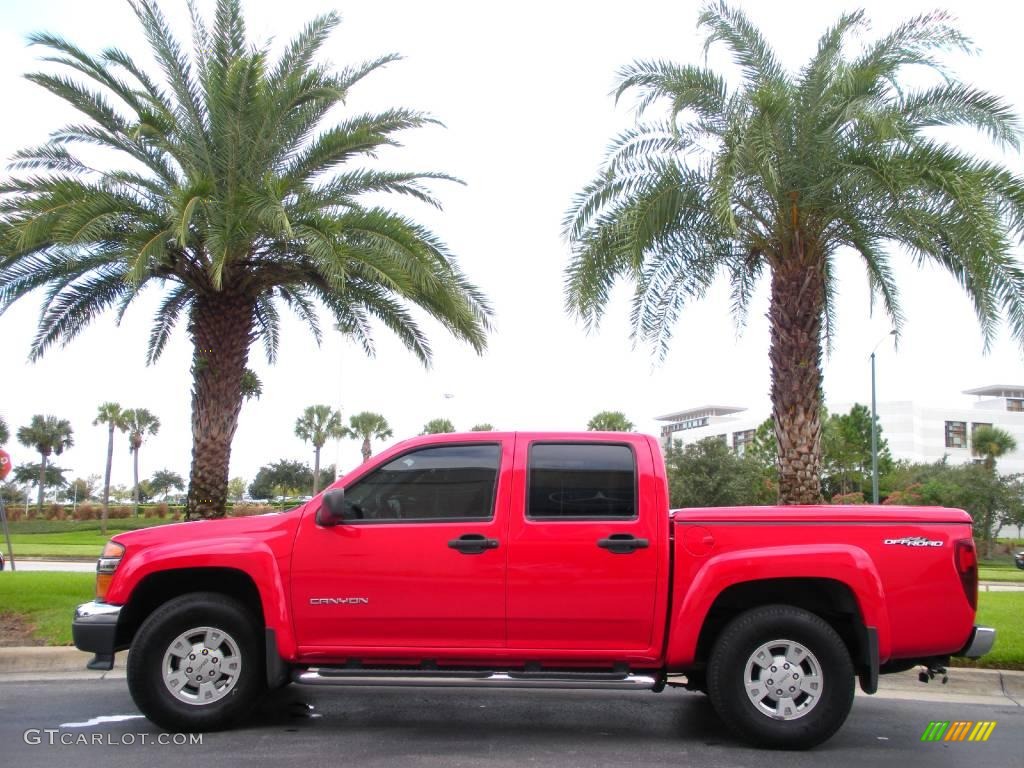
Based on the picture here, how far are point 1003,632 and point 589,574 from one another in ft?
19.2

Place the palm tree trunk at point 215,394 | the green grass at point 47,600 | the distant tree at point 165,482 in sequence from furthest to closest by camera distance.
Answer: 1. the distant tree at point 165,482
2. the palm tree trunk at point 215,394
3. the green grass at point 47,600

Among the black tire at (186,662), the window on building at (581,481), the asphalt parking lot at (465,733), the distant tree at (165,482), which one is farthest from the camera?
the distant tree at (165,482)

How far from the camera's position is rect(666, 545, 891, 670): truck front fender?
224 inches

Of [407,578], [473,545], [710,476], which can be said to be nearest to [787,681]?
[473,545]

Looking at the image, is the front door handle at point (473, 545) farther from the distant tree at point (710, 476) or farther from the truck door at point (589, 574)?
the distant tree at point (710, 476)

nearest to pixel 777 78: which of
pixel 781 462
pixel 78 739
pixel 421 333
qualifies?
pixel 781 462

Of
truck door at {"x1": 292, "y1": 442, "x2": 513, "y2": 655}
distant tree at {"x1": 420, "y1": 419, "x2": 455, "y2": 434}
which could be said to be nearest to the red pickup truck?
truck door at {"x1": 292, "y1": 442, "x2": 513, "y2": 655}

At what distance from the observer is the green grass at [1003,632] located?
26.6 ft

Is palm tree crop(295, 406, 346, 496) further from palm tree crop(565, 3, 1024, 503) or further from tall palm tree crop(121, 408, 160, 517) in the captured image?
palm tree crop(565, 3, 1024, 503)

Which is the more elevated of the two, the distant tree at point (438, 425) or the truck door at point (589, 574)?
the distant tree at point (438, 425)

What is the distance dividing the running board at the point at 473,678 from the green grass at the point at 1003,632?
3.91m

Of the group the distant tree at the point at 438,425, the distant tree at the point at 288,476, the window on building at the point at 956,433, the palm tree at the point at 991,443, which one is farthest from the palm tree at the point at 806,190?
the window on building at the point at 956,433

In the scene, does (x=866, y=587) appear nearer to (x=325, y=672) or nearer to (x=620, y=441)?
(x=620, y=441)

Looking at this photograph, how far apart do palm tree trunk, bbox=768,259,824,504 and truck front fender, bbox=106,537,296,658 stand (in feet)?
23.6
